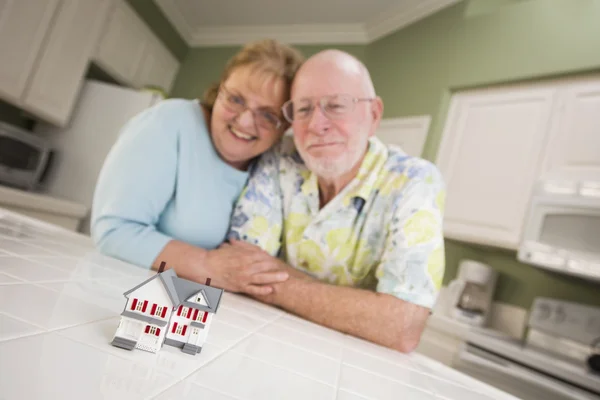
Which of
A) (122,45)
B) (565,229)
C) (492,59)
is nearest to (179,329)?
(565,229)

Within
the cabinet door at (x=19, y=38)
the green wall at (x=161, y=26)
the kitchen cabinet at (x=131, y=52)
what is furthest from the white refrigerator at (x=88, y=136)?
the green wall at (x=161, y=26)

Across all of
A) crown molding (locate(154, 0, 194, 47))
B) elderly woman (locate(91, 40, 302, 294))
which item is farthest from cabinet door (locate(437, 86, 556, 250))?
crown molding (locate(154, 0, 194, 47))

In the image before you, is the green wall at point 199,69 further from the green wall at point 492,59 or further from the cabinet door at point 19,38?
the green wall at point 492,59

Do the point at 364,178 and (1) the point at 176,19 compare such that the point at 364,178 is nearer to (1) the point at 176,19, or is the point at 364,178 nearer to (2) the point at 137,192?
(2) the point at 137,192

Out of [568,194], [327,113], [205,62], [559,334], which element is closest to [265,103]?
[327,113]

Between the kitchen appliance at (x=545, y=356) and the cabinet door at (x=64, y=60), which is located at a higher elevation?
the cabinet door at (x=64, y=60)

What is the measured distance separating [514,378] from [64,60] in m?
3.35

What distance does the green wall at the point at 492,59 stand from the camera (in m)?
2.13

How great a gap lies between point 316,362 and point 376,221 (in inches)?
21.5

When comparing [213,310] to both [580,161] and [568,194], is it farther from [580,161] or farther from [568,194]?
[580,161]

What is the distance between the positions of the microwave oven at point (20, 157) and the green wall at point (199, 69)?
1702 millimetres

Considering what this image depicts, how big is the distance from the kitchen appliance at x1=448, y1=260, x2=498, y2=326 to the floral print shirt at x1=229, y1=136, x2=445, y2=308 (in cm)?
139

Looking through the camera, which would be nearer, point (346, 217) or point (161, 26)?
point (346, 217)

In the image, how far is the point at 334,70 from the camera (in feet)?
3.53
